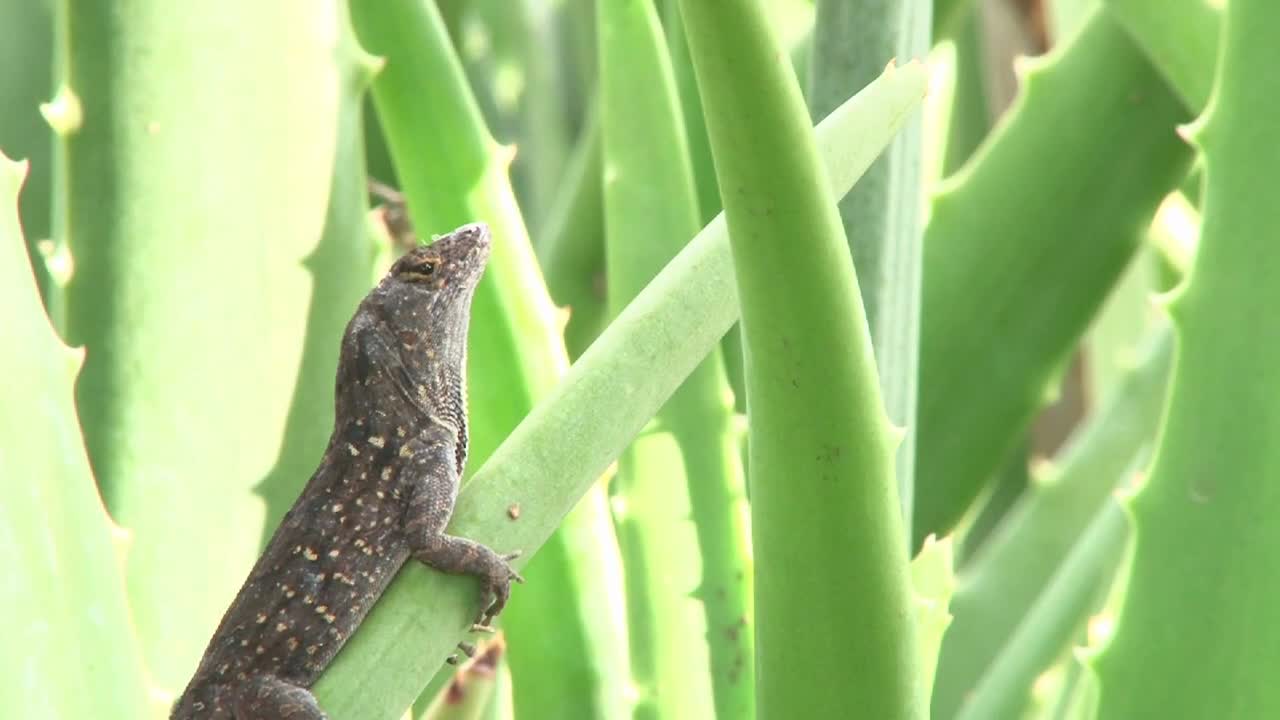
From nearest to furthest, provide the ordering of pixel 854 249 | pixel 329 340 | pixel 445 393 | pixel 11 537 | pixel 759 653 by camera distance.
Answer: pixel 11 537
pixel 759 653
pixel 854 249
pixel 329 340
pixel 445 393

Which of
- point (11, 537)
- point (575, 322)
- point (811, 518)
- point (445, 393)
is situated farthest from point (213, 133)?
point (575, 322)

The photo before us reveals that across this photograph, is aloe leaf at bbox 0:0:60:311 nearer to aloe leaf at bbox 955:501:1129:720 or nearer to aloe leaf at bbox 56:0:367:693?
aloe leaf at bbox 56:0:367:693

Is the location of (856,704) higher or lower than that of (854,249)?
lower

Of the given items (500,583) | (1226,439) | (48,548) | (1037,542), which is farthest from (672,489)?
(1037,542)

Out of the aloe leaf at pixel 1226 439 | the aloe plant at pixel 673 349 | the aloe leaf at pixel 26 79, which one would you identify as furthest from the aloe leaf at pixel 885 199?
the aloe leaf at pixel 26 79

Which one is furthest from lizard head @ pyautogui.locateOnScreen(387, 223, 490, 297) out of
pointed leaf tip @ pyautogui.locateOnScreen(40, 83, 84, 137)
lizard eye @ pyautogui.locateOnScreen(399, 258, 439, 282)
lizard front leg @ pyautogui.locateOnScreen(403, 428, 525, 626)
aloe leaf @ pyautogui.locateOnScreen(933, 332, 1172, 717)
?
aloe leaf @ pyautogui.locateOnScreen(933, 332, 1172, 717)

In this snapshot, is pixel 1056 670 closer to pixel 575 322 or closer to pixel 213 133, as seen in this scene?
pixel 575 322
